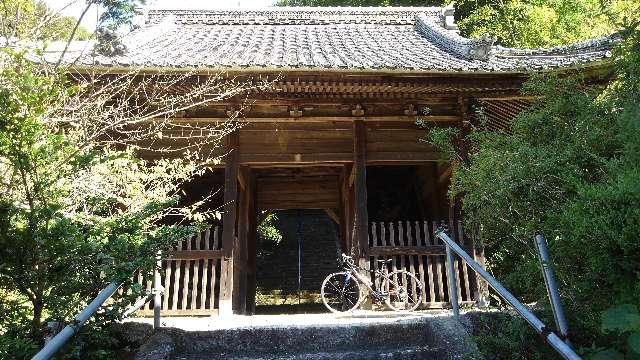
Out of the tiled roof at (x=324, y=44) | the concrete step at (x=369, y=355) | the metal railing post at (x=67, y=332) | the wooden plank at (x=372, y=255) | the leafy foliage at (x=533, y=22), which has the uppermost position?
the leafy foliage at (x=533, y=22)

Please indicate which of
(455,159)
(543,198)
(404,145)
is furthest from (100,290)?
(404,145)

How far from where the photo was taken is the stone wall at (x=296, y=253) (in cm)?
1666

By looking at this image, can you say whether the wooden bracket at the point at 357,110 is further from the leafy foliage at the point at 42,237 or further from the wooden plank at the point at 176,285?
the leafy foliage at the point at 42,237

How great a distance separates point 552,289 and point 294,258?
15.1 m

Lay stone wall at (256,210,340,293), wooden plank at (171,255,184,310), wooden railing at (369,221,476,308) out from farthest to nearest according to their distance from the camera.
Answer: stone wall at (256,210,340,293), wooden railing at (369,221,476,308), wooden plank at (171,255,184,310)

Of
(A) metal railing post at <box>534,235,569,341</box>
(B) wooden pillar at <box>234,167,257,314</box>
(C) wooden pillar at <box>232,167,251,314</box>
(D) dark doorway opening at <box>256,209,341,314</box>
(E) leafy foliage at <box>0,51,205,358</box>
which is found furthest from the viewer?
(D) dark doorway opening at <box>256,209,341,314</box>

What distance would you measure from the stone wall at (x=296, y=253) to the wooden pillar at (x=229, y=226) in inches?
374

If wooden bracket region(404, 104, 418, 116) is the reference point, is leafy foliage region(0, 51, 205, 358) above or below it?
below

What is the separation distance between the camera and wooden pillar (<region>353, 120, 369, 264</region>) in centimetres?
716

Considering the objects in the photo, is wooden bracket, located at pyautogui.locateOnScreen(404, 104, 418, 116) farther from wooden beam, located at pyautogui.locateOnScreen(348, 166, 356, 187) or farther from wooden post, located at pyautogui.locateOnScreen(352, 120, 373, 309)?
wooden beam, located at pyautogui.locateOnScreen(348, 166, 356, 187)

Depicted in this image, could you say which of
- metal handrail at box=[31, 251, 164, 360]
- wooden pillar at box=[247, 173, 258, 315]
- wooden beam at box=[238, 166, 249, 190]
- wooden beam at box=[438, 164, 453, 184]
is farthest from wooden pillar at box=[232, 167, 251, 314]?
metal handrail at box=[31, 251, 164, 360]

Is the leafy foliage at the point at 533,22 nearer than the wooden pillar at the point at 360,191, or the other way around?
the wooden pillar at the point at 360,191

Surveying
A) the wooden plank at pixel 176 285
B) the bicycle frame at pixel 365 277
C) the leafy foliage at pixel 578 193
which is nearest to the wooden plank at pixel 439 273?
the bicycle frame at pixel 365 277

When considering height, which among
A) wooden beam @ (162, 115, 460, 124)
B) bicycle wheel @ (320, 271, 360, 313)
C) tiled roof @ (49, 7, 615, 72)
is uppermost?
tiled roof @ (49, 7, 615, 72)
